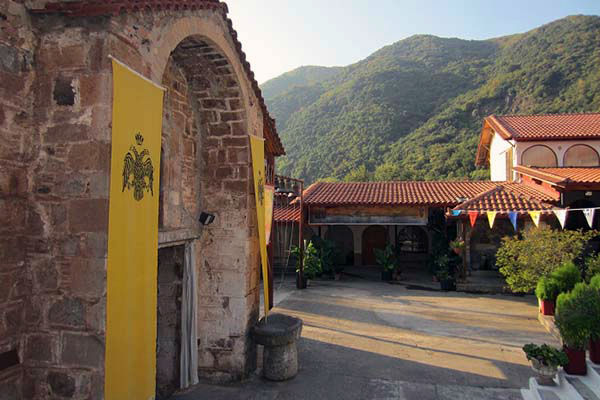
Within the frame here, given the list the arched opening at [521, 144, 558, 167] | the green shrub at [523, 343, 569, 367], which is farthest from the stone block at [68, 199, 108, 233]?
the arched opening at [521, 144, 558, 167]

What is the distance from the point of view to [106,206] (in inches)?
137

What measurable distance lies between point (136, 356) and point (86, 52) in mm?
2818

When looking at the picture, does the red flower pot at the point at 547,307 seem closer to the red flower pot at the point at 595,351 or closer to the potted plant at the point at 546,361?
the red flower pot at the point at 595,351

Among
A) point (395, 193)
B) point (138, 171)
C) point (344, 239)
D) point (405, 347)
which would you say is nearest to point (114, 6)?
point (138, 171)

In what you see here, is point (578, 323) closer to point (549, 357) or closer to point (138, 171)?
point (549, 357)

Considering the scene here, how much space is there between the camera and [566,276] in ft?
27.4

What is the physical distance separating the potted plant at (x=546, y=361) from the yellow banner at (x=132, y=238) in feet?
16.5

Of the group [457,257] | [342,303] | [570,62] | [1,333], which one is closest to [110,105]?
[1,333]

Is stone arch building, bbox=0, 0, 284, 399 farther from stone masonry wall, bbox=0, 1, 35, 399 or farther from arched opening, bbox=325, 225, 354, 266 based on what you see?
arched opening, bbox=325, 225, 354, 266

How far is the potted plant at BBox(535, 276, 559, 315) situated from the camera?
28.2 ft

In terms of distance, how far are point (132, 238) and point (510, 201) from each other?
12154 mm

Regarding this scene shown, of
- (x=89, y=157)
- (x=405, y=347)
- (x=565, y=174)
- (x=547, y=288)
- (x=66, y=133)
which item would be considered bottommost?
(x=405, y=347)

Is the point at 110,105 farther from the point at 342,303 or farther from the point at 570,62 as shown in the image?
the point at 570,62

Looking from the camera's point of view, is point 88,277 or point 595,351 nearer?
point 88,277
